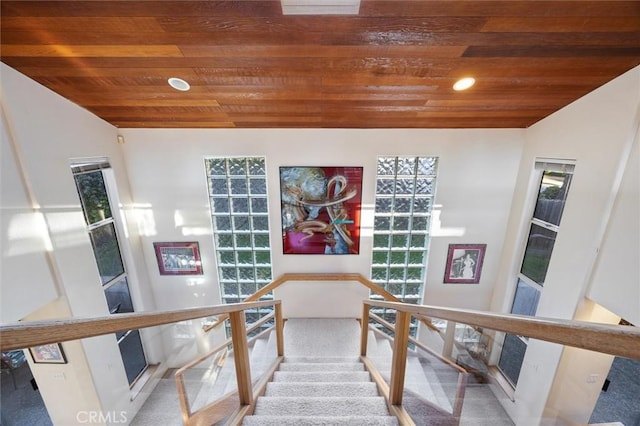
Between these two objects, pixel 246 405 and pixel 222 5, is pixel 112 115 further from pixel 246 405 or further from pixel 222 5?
pixel 246 405

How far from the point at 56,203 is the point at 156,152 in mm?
1294

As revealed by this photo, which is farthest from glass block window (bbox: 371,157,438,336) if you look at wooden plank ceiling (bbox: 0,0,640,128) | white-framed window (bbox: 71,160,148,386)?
white-framed window (bbox: 71,160,148,386)

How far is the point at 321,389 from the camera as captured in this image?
2141mm

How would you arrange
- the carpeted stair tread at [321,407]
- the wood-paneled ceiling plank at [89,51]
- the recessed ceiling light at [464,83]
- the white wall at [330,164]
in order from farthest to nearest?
the white wall at [330,164]
the recessed ceiling light at [464,83]
the wood-paneled ceiling plank at [89,51]
the carpeted stair tread at [321,407]

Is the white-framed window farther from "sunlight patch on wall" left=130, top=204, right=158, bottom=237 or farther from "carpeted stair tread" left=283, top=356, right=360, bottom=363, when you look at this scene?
"carpeted stair tread" left=283, top=356, right=360, bottom=363

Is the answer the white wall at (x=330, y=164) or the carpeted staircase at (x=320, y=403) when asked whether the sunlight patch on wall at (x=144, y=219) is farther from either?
the carpeted staircase at (x=320, y=403)

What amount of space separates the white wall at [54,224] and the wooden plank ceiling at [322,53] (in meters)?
0.24

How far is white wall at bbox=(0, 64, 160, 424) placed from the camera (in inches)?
79.9

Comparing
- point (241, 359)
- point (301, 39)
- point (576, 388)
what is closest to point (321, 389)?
point (241, 359)

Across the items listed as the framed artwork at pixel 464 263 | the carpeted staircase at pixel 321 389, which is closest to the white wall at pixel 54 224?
the carpeted staircase at pixel 321 389

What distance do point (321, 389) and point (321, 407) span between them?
1.18ft

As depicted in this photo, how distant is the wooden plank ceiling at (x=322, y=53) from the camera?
1.66 metres

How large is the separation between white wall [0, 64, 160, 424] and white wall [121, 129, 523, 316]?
2.33 ft

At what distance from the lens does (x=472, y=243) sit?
148 inches
